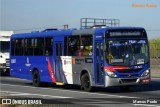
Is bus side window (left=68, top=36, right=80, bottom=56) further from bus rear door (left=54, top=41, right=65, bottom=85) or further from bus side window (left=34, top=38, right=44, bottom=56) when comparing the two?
bus side window (left=34, top=38, right=44, bottom=56)

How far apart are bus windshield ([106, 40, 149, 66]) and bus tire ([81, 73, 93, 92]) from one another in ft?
5.30

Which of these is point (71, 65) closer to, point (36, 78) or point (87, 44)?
point (87, 44)

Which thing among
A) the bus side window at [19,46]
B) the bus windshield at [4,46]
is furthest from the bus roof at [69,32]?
the bus windshield at [4,46]

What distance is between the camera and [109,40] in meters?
21.1

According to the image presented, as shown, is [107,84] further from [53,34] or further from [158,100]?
[53,34]

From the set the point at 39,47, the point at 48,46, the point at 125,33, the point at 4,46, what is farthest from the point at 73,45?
the point at 4,46

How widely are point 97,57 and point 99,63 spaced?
0.95ft

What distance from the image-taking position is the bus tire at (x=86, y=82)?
22.0 meters

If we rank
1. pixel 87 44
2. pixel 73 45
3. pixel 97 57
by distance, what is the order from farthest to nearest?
pixel 73 45 → pixel 87 44 → pixel 97 57

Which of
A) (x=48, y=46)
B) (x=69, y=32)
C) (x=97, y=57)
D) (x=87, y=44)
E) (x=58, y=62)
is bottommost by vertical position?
(x=58, y=62)

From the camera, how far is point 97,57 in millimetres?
21359

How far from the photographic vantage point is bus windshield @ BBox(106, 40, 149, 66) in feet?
68.7

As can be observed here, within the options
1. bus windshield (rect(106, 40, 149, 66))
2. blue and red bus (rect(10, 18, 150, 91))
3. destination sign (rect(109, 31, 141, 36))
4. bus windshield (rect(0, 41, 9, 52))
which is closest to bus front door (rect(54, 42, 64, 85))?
blue and red bus (rect(10, 18, 150, 91))

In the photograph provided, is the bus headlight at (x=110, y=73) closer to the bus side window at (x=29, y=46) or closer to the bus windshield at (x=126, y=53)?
the bus windshield at (x=126, y=53)
